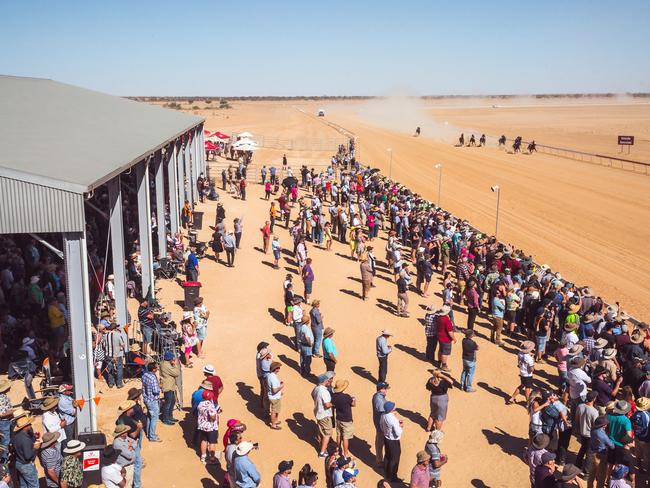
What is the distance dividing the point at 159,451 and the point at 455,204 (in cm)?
2594

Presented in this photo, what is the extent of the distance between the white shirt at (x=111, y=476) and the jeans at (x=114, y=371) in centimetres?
427

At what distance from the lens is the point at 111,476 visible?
7551 millimetres

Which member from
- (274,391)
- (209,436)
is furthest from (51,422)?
(274,391)

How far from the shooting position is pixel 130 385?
38.9ft

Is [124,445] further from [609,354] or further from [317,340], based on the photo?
[609,354]

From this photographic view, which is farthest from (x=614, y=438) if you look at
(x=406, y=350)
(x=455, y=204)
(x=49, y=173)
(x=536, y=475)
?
(x=455, y=204)

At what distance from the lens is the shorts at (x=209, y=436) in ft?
30.8

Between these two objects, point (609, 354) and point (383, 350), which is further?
point (383, 350)

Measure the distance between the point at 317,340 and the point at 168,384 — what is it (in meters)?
4.03

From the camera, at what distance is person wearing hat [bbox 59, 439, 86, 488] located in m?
7.80

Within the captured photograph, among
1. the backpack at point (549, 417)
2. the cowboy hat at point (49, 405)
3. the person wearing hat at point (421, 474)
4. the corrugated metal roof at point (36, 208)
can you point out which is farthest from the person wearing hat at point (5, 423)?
the backpack at point (549, 417)

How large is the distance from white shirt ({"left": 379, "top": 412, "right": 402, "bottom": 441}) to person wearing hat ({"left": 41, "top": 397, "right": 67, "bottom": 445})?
181 inches

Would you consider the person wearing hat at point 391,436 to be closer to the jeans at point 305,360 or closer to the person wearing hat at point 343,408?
the person wearing hat at point 343,408

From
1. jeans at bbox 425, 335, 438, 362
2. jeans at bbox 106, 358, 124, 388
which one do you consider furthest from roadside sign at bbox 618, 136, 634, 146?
jeans at bbox 106, 358, 124, 388
